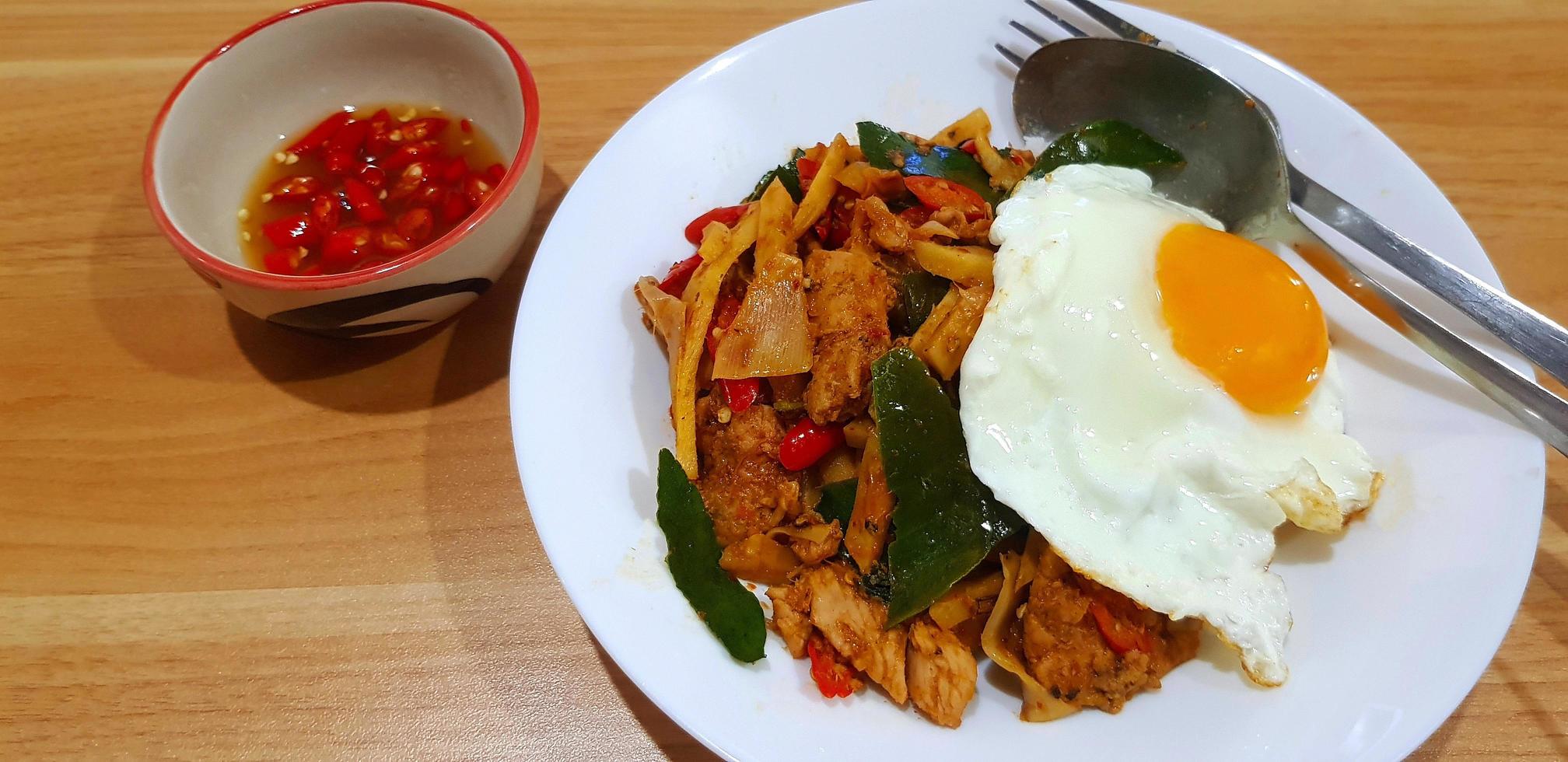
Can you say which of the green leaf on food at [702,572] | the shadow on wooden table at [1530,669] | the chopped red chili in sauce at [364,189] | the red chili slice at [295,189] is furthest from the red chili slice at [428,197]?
the shadow on wooden table at [1530,669]

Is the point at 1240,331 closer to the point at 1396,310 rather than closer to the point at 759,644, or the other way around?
the point at 1396,310

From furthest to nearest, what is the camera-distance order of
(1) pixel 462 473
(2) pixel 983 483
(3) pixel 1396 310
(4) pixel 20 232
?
(4) pixel 20 232 < (1) pixel 462 473 < (3) pixel 1396 310 < (2) pixel 983 483

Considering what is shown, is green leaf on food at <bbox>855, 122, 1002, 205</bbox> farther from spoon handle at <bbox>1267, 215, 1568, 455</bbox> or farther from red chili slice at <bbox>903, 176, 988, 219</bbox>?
spoon handle at <bbox>1267, 215, 1568, 455</bbox>

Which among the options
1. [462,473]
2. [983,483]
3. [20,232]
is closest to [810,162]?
[983,483]

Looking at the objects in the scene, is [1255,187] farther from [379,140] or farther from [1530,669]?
[379,140]

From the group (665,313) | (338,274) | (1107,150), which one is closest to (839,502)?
(665,313)

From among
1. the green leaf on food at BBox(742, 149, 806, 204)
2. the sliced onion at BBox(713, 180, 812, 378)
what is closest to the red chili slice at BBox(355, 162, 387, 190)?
the green leaf on food at BBox(742, 149, 806, 204)

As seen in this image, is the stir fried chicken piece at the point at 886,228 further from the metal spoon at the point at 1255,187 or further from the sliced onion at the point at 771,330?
the metal spoon at the point at 1255,187
